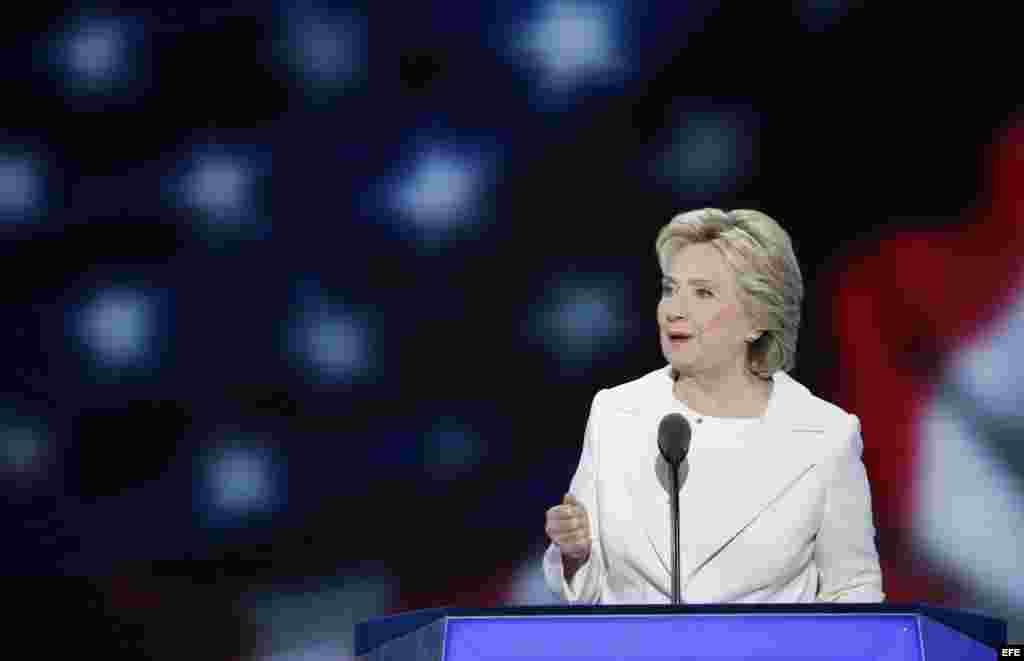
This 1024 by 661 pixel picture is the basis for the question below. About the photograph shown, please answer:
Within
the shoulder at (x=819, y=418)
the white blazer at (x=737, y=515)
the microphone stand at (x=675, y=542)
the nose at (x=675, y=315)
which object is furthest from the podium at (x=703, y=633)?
the nose at (x=675, y=315)

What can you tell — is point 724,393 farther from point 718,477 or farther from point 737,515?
point 737,515

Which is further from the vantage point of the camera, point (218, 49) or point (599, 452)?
Result: point (218, 49)

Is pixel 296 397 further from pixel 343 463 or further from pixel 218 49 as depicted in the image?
pixel 218 49

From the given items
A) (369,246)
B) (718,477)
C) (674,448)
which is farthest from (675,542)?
(369,246)

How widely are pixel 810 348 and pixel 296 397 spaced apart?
1.39m

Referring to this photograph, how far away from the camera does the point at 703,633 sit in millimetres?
1713

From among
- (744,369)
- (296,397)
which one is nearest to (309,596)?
(296,397)

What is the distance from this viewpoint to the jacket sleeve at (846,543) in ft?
9.62

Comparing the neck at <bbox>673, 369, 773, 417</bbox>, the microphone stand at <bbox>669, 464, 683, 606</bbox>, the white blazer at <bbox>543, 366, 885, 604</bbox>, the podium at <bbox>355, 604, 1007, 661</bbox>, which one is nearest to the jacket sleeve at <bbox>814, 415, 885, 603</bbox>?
the white blazer at <bbox>543, 366, 885, 604</bbox>

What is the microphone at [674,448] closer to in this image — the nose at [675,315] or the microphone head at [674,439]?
the microphone head at [674,439]

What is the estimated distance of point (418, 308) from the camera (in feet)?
12.6

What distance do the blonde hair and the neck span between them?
46 millimetres

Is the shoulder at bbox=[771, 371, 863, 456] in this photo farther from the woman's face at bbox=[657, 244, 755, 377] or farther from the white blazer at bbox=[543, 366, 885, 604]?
the woman's face at bbox=[657, 244, 755, 377]

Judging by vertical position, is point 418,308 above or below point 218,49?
below
